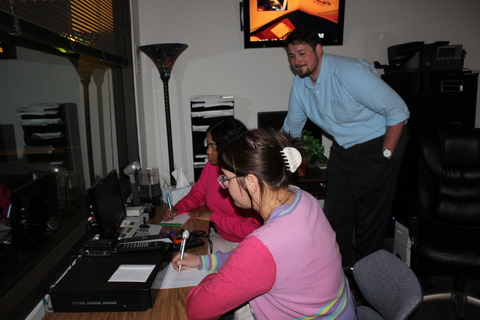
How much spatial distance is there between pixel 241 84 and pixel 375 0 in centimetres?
138

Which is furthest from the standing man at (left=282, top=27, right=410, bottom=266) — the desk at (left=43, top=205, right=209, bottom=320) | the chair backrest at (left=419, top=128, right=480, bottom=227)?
the desk at (left=43, top=205, right=209, bottom=320)

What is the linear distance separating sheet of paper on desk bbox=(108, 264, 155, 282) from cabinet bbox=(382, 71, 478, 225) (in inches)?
81.1

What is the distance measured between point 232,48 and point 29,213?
222 centimetres

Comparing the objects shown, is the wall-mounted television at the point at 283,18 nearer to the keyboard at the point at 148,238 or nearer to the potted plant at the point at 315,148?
the potted plant at the point at 315,148

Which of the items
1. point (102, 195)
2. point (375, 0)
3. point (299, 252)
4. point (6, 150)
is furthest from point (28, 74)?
point (375, 0)

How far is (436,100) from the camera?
8.82ft

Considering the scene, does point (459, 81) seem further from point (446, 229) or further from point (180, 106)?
point (180, 106)

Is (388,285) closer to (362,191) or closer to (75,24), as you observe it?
(362,191)

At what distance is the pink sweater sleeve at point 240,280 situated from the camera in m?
0.93

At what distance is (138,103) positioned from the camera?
2805 millimetres

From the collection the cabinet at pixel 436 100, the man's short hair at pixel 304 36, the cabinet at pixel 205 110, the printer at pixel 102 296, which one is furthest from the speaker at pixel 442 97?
the printer at pixel 102 296

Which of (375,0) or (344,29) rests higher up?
(375,0)

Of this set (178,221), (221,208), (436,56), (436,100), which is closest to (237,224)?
(221,208)

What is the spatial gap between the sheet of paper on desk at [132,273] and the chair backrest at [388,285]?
772 mm
